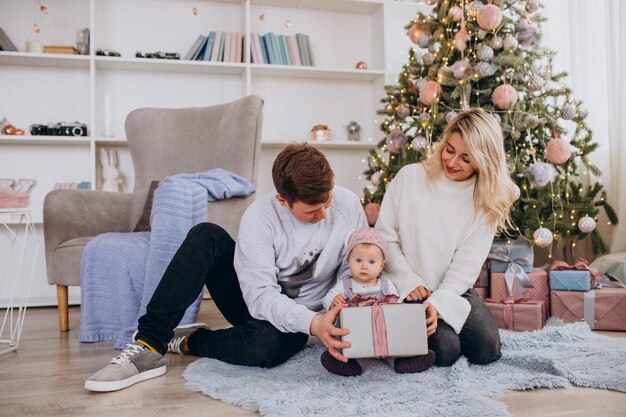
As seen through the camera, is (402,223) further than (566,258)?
No

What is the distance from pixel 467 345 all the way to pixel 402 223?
0.39 metres

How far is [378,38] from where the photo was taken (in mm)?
4016

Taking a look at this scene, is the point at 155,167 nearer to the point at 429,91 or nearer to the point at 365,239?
the point at 429,91

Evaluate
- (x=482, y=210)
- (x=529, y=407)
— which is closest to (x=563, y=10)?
(x=482, y=210)

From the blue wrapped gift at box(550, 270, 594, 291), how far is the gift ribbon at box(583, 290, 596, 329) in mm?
31

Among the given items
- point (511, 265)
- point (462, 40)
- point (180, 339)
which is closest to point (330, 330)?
point (180, 339)

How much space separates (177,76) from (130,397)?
2.72 m

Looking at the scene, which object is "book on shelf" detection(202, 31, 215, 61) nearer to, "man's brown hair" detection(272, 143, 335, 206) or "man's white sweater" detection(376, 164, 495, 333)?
"man's white sweater" detection(376, 164, 495, 333)

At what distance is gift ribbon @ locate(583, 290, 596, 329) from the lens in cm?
233

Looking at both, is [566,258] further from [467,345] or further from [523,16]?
[467,345]

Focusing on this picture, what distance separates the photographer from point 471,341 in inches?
66.1

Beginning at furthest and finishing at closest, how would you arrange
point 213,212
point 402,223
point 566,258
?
point 566,258 < point 213,212 < point 402,223

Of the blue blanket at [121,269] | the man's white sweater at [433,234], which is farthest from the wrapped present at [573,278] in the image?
the blue blanket at [121,269]

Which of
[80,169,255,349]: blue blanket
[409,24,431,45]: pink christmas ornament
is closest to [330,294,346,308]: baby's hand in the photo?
[80,169,255,349]: blue blanket
